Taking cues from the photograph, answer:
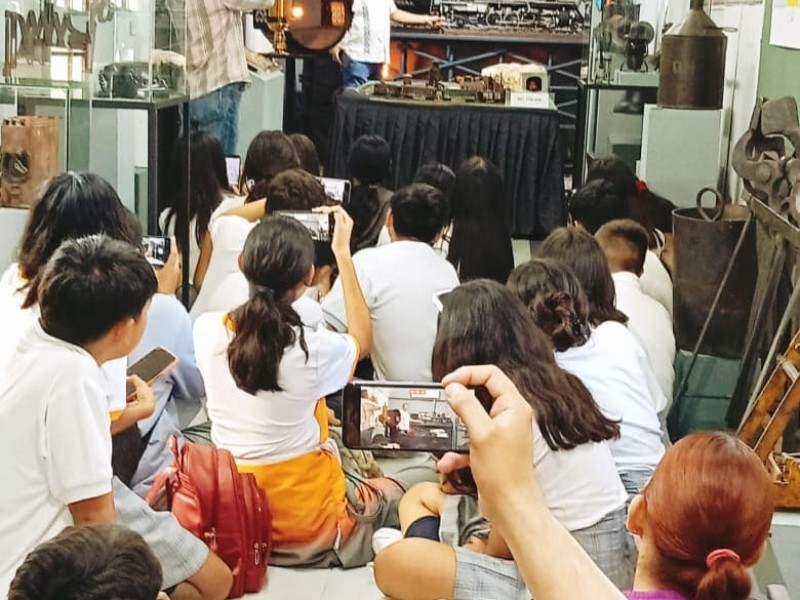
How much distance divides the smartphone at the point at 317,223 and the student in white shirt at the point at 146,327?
2.50 feet

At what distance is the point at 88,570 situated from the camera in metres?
1.57

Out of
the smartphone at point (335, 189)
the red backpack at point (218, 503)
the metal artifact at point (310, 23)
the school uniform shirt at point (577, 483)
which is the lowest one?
the red backpack at point (218, 503)

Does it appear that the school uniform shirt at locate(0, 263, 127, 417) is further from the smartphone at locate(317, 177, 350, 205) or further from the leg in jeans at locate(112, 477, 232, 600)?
the smartphone at locate(317, 177, 350, 205)

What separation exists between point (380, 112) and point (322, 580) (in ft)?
13.7

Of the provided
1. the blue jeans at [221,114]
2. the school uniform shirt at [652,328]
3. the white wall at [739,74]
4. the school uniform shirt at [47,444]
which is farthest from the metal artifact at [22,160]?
the white wall at [739,74]

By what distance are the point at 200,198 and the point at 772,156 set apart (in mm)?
2197

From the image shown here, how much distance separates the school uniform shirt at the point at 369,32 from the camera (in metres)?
7.80

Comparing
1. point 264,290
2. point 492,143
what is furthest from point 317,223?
point 492,143

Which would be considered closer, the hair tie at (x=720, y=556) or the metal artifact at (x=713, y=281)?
the hair tie at (x=720, y=556)

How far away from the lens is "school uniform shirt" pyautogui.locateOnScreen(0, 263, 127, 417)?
2318 mm

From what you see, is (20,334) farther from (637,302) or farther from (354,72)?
(354,72)

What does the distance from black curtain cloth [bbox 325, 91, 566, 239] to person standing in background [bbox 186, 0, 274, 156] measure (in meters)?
1.11

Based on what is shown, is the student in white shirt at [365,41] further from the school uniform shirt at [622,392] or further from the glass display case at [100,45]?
the school uniform shirt at [622,392]

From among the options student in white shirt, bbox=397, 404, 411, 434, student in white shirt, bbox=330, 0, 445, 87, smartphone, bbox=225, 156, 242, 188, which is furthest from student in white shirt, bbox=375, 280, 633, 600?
student in white shirt, bbox=330, 0, 445, 87
